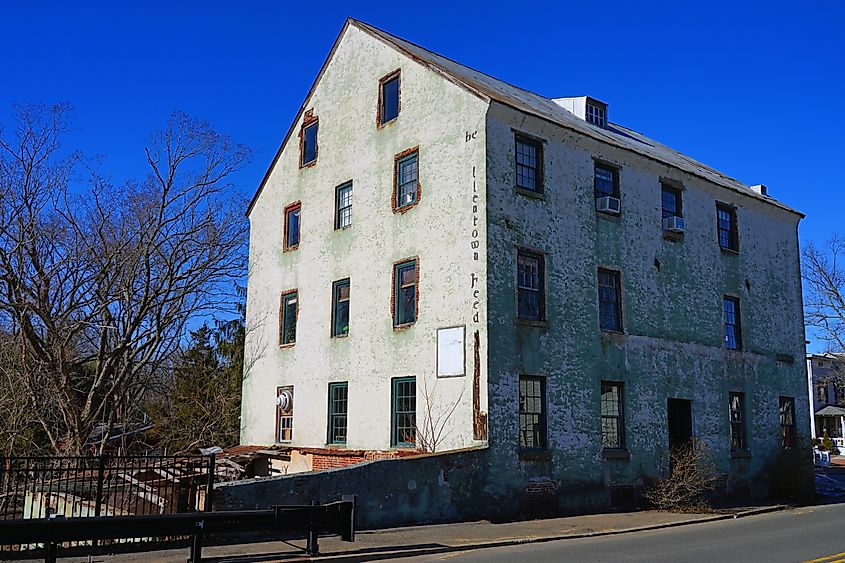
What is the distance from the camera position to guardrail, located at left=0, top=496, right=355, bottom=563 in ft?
31.3

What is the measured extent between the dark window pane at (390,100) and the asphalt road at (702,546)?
12.5 meters

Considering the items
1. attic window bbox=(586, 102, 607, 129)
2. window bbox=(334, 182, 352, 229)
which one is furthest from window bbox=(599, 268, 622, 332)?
attic window bbox=(586, 102, 607, 129)

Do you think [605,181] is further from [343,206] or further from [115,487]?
[115,487]

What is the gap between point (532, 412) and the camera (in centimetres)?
1850

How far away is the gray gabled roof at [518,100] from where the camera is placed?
20156mm

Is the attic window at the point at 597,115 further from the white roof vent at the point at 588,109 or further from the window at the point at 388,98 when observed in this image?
the window at the point at 388,98

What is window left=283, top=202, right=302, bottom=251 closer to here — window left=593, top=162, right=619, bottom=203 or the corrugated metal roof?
the corrugated metal roof

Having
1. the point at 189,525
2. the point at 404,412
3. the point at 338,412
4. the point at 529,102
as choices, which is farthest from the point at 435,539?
the point at 529,102

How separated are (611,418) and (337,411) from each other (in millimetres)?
7272

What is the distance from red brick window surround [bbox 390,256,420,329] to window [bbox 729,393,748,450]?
35.1 ft

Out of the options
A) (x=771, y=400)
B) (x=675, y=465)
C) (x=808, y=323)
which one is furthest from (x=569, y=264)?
(x=808, y=323)

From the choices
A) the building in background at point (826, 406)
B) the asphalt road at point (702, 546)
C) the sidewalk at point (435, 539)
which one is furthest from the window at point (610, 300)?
the building in background at point (826, 406)

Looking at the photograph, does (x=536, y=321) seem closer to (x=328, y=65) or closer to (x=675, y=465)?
(x=675, y=465)

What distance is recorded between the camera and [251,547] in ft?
40.8
